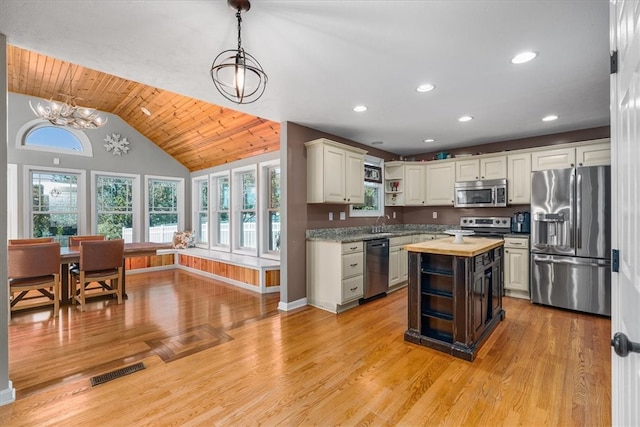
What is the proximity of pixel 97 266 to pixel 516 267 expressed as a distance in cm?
581

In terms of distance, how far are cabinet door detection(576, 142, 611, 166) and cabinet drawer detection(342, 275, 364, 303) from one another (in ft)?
10.8

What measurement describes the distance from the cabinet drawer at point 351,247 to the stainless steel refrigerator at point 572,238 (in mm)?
2338

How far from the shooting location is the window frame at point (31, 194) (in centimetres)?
518

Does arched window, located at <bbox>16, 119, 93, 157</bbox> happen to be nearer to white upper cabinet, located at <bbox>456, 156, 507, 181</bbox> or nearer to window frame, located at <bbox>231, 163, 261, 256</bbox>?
window frame, located at <bbox>231, 163, 261, 256</bbox>

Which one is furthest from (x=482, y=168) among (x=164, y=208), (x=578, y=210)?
(x=164, y=208)

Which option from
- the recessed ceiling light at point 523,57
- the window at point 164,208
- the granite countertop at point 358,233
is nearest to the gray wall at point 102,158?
the window at point 164,208

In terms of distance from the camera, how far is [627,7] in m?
0.84

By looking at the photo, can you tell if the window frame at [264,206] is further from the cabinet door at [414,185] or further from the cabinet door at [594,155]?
the cabinet door at [594,155]

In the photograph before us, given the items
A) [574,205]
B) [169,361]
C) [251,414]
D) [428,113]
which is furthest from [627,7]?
[574,205]

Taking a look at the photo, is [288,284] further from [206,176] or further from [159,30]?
[206,176]

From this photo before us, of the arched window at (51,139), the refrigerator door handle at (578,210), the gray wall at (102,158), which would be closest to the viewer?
the refrigerator door handle at (578,210)

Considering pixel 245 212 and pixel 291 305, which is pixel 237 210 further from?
pixel 291 305

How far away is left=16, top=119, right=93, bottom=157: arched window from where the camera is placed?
5207 millimetres

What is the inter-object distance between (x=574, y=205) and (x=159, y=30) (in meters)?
4.63
